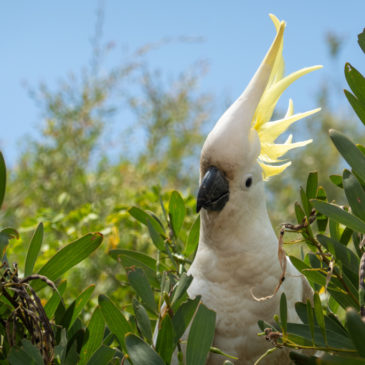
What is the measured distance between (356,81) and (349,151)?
116 millimetres

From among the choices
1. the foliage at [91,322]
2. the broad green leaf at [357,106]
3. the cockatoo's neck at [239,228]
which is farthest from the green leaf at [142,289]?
the cockatoo's neck at [239,228]

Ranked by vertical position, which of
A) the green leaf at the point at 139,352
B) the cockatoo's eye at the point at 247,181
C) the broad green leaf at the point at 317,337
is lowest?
the broad green leaf at the point at 317,337

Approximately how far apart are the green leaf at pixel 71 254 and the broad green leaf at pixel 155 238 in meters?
0.20

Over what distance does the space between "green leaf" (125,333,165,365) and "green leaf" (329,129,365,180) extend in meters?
0.32

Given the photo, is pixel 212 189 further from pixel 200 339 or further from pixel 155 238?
pixel 200 339

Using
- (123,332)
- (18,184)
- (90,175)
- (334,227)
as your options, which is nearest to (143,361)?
(123,332)

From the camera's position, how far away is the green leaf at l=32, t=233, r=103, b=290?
0.67 meters

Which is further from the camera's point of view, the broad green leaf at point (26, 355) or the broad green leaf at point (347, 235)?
the broad green leaf at point (347, 235)

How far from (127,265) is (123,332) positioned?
32cm

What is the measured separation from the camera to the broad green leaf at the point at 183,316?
1.93ft

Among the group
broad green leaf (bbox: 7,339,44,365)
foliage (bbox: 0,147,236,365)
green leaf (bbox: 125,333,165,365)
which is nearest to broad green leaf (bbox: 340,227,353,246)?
foliage (bbox: 0,147,236,365)

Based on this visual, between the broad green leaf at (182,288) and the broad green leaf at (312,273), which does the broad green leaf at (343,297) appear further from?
the broad green leaf at (182,288)

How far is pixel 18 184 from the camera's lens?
2627 mm

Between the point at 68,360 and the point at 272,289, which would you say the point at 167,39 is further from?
the point at 68,360
